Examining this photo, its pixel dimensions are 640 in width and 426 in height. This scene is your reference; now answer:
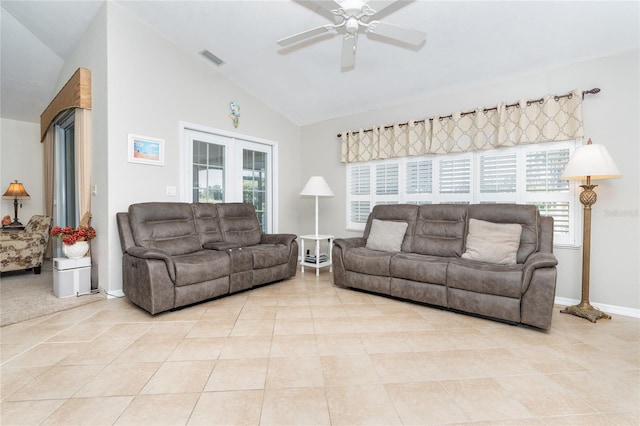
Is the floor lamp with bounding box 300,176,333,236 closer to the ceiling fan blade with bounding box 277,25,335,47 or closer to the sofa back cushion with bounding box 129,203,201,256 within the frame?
the sofa back cushion with bounding box 129,203,201,256

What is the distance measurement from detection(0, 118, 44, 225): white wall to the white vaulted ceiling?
0.95m

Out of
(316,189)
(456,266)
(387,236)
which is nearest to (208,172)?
(316,189)

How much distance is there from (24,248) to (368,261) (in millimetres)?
4717

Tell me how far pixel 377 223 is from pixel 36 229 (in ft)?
16.4

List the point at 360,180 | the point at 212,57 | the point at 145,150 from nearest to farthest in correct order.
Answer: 1. the point at 145,150
2. the point at 212,57
3. the point at 360,180

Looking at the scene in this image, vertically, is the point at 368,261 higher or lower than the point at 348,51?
lower

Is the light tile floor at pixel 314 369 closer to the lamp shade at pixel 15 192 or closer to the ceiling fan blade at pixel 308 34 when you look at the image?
the ceiling fan blade at pixel 308 34

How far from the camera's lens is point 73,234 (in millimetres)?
3318

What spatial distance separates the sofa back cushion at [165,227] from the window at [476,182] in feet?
8.06

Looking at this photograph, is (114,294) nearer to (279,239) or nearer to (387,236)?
(279,239)

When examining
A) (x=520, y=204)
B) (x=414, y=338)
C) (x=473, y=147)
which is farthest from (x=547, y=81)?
(x=414, y=338)

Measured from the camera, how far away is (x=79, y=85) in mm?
3514

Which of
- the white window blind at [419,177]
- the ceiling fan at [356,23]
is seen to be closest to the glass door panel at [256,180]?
the white window blind at [419,177]

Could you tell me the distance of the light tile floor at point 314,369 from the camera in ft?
4.87
